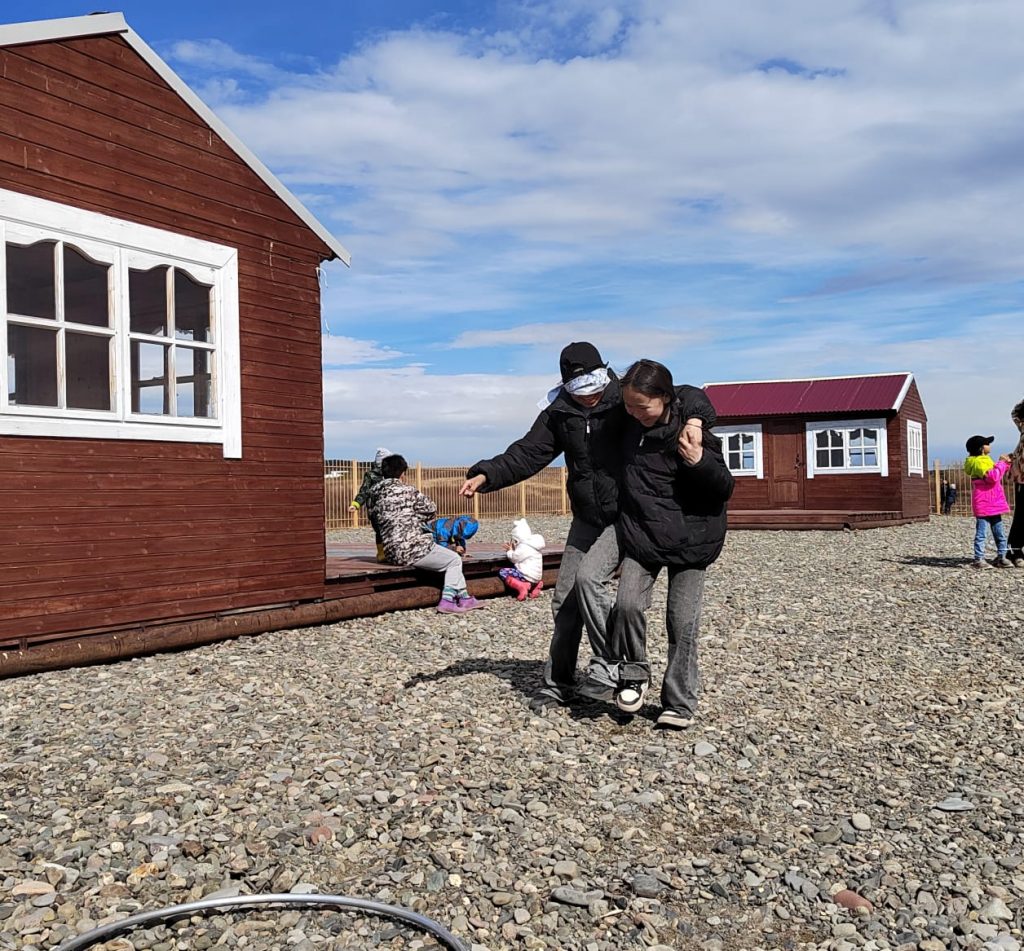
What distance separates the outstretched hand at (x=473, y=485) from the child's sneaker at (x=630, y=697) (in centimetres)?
125

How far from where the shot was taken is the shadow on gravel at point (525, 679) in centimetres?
556

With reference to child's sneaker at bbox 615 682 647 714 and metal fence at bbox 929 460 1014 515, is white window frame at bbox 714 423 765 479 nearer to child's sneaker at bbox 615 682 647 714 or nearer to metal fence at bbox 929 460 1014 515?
metal fence at bbox 929 460 1014 515

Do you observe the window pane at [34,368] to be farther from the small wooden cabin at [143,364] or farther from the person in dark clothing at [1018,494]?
the person in dark clothing at [1018,494]

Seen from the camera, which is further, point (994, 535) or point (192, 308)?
point (994, 535)

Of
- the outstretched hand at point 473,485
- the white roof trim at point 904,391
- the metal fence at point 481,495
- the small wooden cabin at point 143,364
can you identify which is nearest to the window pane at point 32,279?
the small wooden cabin at point 143,364

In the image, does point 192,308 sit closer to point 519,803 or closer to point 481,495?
point 519,803

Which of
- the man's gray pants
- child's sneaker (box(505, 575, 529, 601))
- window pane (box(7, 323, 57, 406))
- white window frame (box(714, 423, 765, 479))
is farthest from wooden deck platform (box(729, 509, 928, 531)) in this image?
the man's gray pants

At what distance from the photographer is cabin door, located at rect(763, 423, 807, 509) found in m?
26.4

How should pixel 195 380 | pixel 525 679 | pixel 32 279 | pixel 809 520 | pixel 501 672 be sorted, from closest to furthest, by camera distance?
pixel 525 679 → pixel 501 672 → pixel 195 380 → pixel 32 279 → pixel 809 520

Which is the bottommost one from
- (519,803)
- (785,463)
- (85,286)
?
(519,803)

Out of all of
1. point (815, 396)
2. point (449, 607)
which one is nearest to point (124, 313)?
point (449, 607)

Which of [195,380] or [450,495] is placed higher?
[195,380]

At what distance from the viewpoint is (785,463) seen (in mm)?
26578

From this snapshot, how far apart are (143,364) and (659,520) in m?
5.98
